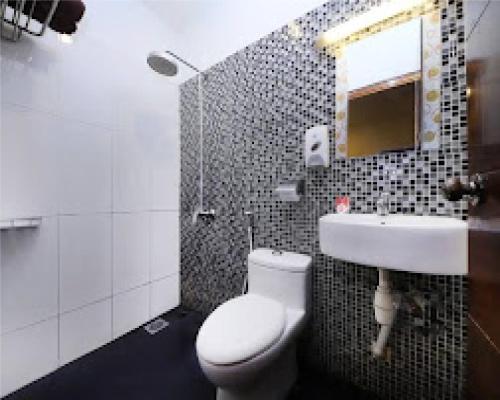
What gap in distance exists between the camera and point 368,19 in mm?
1143

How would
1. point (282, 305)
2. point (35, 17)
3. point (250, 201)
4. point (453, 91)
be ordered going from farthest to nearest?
point (250, 201) < point (282, 305) < point (35, 17) < point (453, 91)

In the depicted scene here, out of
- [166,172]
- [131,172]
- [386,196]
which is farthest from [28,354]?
[386,196]

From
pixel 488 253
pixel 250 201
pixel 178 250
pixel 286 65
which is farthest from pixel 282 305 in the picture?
pixel 286 65

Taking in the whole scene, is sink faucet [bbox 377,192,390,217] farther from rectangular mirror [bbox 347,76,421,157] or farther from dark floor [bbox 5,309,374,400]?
dark floor [bbox 5,309,374,400]

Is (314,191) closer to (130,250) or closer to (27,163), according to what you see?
(130,250)

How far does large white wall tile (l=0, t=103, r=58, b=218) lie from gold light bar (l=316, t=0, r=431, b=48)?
1.46 meters

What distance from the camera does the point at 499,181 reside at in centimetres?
47

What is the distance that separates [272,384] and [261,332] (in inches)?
12.9

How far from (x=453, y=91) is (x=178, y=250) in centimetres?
192

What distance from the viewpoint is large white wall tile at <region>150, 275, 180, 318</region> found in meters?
1.87

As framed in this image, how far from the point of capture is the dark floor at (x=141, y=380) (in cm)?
118

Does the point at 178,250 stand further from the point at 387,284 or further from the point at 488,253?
the point at 488,253

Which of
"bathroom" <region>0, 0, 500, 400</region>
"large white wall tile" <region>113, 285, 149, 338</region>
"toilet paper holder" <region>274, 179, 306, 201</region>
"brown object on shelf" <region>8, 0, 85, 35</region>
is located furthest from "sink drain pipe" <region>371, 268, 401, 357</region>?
"brown object on shelf" <region>8, 0, 85, 35</region>

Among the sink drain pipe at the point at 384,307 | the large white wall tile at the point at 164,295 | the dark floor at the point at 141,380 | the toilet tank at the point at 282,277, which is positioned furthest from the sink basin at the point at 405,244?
the large white wall tile at the point at 164,295
